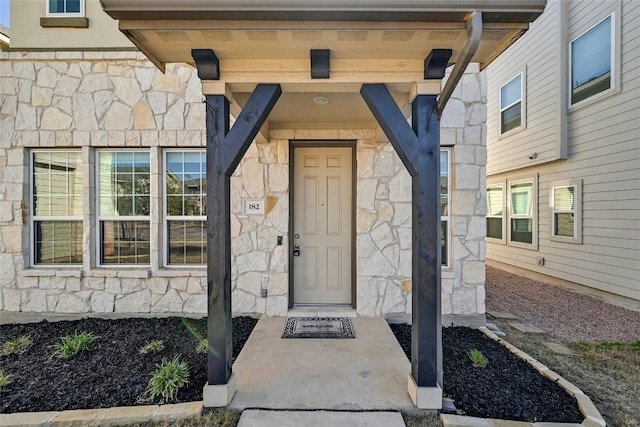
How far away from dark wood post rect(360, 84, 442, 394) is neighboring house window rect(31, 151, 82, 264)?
4.31 metres

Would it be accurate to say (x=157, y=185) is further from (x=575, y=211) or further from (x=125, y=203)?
(x=575, y=211)

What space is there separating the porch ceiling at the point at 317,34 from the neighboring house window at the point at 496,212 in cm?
677

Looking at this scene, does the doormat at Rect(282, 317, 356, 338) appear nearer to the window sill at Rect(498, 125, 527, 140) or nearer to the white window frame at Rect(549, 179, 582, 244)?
the white window frame at Rect(549, 179, 582, 244)

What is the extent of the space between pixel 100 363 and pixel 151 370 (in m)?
0.57

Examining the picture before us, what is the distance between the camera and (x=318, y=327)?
369 cm

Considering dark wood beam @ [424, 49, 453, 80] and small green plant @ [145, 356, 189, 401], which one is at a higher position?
dark wood beam @ [424, 49, 453, 80]

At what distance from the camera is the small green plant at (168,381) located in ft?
7.86

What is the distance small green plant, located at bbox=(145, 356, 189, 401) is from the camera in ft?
7.86

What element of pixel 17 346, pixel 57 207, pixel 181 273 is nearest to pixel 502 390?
pixel 181 273

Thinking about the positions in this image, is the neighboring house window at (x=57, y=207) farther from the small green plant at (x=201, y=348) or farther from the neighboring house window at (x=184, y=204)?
the small green plant at (x=201, y=348)

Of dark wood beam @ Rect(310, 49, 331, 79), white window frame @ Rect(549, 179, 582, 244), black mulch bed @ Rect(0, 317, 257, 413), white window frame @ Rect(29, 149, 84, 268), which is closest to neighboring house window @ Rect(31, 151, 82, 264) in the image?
white window frame @ Rect(29, 149, 84, 268)

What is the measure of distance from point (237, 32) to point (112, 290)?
12.3ft

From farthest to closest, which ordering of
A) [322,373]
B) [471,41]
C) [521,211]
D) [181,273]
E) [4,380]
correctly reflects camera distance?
[521,211]
[181,273]
[322,373]
[4,380]
[471,41]

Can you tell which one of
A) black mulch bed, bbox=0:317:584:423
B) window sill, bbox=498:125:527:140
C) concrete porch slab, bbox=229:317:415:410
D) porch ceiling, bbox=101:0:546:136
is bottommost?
black mulch bed, bbox=0:317:584:423
